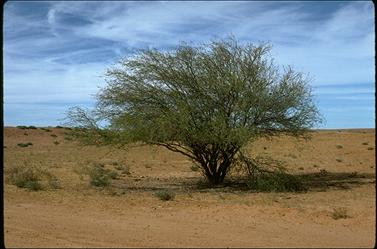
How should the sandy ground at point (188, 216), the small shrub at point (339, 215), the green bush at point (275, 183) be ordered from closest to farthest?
the sandy ground at point (188, 216) < the small shrub at point (339, 215) < the green bush at point (275, 183)

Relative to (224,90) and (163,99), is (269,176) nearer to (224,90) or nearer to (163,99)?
(224,90)

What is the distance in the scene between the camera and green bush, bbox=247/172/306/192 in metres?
19.3

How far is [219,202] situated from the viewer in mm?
16172

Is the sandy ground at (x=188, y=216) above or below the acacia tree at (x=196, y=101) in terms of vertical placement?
below

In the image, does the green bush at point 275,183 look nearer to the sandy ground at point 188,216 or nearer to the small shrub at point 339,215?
the sandy ground at point 188,216

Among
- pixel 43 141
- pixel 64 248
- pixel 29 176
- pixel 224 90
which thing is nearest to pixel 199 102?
pixel 224 90

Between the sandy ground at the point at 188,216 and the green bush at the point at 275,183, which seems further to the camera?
the green bush at the point at 275,183

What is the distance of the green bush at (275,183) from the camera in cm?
1928

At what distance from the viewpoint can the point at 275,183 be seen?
762 inches

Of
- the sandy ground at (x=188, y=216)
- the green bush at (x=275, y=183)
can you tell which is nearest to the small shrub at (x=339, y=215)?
the sandy ground at (x=188, y=216)

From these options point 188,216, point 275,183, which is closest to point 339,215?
point 188,216

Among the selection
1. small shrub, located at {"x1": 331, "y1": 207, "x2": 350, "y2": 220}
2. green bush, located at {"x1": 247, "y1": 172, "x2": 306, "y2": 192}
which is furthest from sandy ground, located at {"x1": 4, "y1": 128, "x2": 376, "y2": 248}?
green bush, located at {"x1": 247, "y1": 172, "x2": 306, "y2": 192}

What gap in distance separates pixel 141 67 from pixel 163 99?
1.63 metres

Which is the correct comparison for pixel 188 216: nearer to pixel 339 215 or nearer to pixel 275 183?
pixel 339 215
